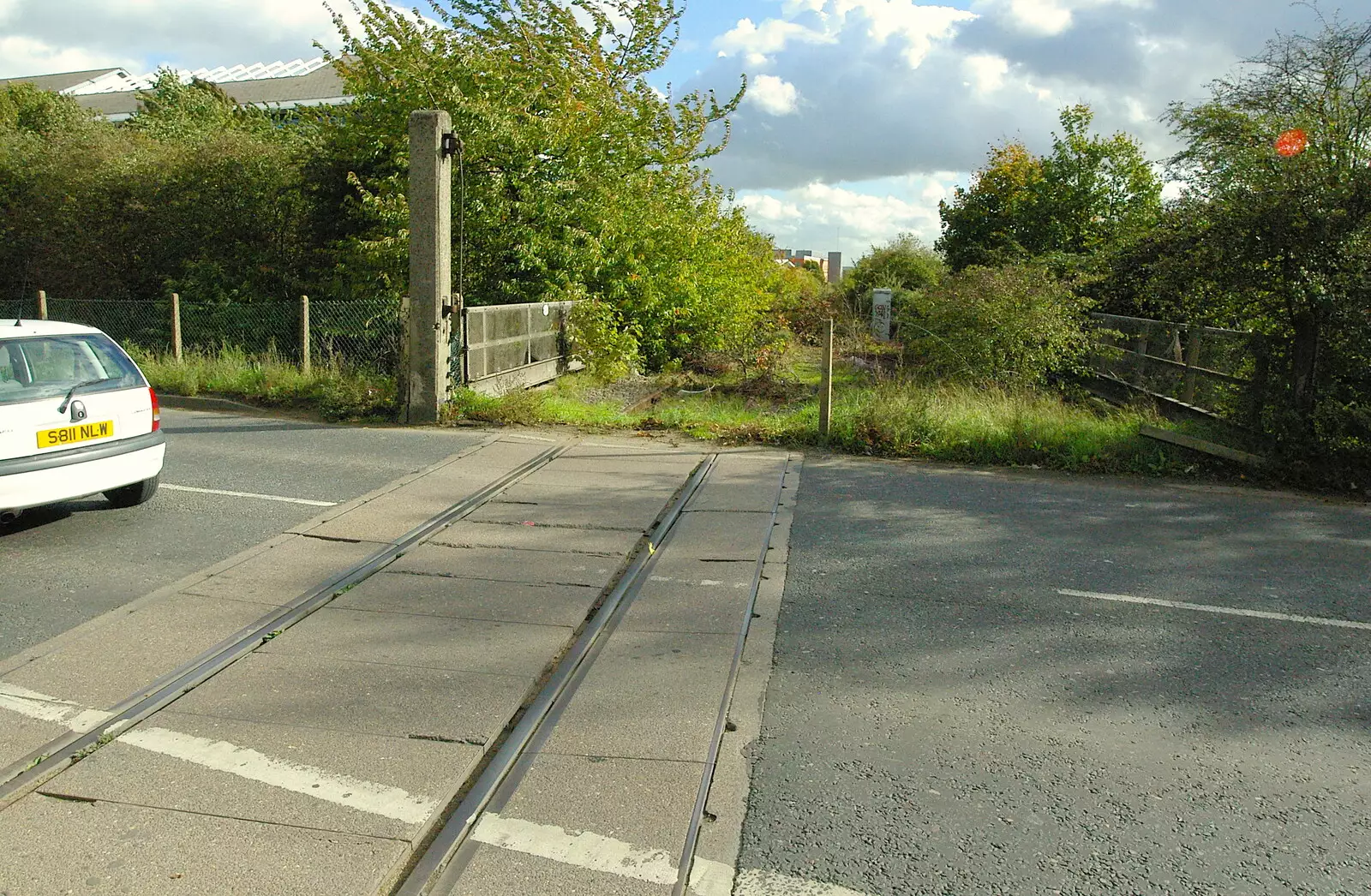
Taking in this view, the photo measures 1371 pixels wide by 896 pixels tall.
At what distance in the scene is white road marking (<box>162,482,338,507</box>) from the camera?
342 inches

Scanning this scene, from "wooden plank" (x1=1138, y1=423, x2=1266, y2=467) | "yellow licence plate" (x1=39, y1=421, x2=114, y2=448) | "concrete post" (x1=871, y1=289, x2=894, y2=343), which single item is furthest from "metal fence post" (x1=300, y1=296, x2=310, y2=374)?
"concrete post" (x1=871, y1=289, x2=894, y2=343)

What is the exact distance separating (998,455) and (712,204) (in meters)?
12.8

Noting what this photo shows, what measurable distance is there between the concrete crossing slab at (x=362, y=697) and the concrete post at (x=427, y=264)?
316 inches

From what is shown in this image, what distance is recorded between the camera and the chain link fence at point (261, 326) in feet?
49.8

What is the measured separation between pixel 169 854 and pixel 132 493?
5585mm

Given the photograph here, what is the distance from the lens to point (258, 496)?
8906 millimetres

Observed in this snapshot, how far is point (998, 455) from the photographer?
36.0 ft

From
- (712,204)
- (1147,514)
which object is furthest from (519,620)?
(712,204)

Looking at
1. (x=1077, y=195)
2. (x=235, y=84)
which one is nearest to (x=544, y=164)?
(x=1077, y=195)

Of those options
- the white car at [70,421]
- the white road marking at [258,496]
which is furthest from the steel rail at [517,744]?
the white car at [70,421]

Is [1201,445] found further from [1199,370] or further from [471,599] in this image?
[471,599]

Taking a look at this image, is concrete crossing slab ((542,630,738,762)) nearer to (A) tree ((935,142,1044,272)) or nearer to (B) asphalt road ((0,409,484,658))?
(B) asphalt road ((0,409,484,658))

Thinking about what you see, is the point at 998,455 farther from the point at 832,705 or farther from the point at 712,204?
the point at 712,204

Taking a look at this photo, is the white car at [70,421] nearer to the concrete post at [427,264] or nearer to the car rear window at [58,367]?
the car rear window at [58,367]
